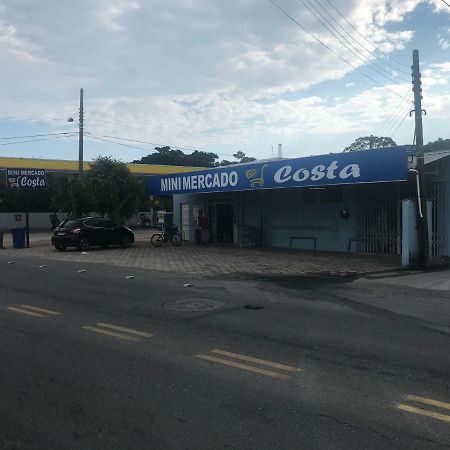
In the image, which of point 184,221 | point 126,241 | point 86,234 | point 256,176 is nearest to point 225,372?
point 256,176

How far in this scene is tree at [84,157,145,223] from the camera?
2739 cm

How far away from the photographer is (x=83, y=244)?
23781 millimetres

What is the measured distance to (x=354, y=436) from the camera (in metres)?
3.93

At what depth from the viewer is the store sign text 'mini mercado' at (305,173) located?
53.1 feet

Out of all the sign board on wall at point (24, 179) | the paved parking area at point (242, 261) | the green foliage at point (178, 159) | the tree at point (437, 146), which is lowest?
the paved parking area at point (242, 261)

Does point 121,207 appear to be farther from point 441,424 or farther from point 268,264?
point 441,424

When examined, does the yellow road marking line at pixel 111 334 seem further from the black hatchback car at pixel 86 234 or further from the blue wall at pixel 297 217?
the black hatchback car at pixel 86 234

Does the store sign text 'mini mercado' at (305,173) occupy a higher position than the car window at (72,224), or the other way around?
the store sign text 'mini mercado' at (305,173)

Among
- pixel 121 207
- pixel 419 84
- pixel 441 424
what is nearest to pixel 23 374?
pixel 441 424

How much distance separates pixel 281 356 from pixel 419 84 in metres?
12.1

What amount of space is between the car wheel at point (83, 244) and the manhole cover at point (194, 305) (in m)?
15.1

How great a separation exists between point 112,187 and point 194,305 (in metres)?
19.1

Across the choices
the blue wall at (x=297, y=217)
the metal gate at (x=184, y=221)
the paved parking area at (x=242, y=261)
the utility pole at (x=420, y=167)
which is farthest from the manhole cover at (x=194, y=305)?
the metal gate at (x=184, y=221)

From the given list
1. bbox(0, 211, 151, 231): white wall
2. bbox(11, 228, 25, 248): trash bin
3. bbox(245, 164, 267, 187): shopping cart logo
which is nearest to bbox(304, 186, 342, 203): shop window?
bbox(245, 164, 267, 187): shopping cart logo
